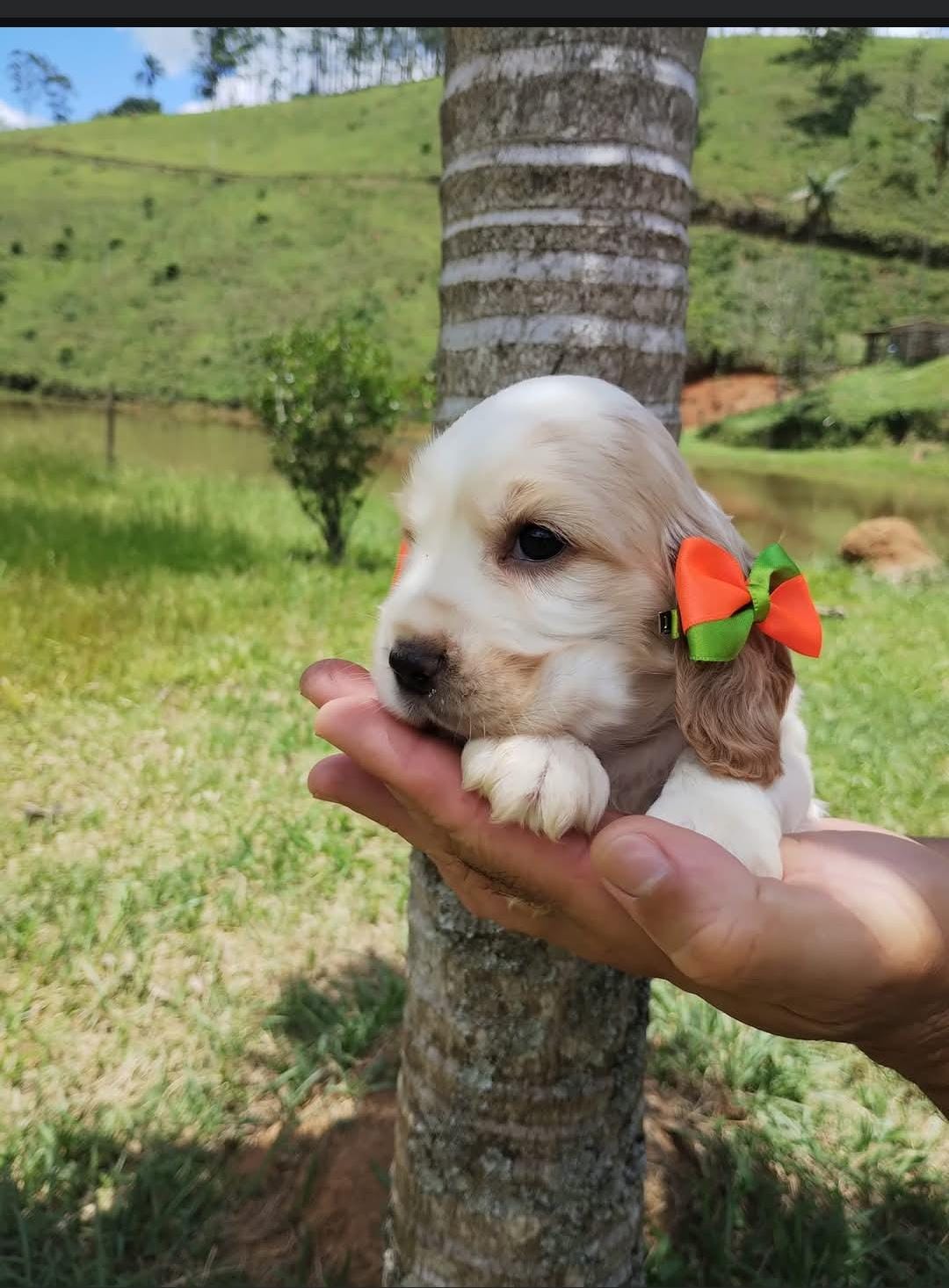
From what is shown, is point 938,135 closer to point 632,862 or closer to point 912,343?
point 912,343

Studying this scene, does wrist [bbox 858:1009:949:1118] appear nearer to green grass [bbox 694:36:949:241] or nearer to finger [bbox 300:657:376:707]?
finger [bbox 300:657:376:707]

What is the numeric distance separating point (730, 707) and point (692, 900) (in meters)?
0.46

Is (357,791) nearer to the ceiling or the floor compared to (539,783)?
nearer to the floor

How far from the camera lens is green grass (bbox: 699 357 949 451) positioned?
44500 mm

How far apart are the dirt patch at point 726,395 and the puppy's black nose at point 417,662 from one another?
172 ft

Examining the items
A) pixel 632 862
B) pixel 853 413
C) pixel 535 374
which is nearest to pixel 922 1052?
pixel 632 862

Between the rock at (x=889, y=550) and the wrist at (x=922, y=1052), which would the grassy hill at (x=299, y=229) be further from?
the wrist at (x=922, y=1052)

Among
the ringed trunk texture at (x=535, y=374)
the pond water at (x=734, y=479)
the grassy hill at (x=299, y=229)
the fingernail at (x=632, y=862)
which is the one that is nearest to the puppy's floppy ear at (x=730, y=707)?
the fingernail at (x=632, y=862)

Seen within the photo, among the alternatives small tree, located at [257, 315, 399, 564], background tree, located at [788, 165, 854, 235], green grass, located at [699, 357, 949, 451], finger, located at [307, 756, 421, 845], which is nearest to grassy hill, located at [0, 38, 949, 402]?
background tree, located at [788, 165, 854, 235]

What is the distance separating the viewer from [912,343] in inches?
2181

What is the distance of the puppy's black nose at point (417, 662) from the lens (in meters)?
1.69

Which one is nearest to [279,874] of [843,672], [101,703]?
[101,703]

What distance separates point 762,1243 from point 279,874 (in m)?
2.68

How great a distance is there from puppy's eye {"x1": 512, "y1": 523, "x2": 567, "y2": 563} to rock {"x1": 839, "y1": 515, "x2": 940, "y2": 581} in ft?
40.4
